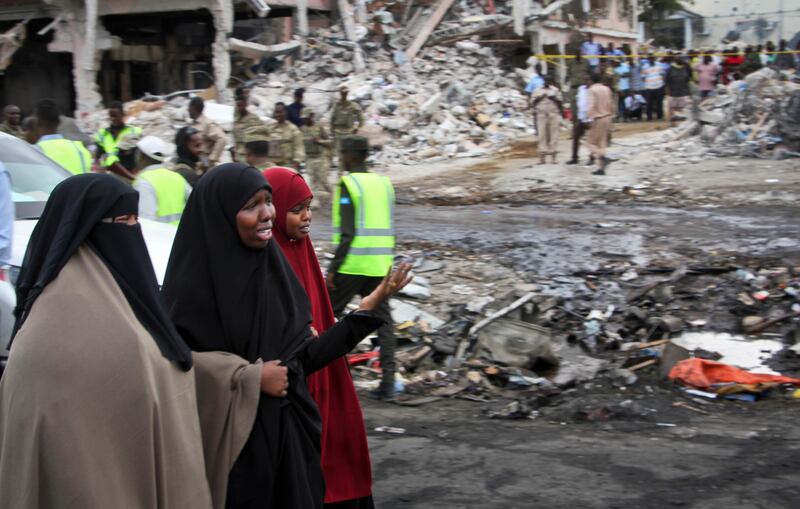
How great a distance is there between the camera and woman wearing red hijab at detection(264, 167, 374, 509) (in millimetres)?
3443

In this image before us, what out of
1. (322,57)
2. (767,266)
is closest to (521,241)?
(767,266)

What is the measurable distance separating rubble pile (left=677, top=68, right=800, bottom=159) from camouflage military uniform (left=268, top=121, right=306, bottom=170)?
7811mm

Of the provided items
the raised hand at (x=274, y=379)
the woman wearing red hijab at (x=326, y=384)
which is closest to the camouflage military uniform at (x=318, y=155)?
the woman wearing red hijab at (x=326, y=384)

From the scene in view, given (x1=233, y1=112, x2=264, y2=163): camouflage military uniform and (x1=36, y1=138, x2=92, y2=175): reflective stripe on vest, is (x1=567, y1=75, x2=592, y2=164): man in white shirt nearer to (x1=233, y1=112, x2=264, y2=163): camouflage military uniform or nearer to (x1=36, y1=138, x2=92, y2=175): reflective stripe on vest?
(x1=233, y1=112, x2=264, y2=163): camouflage military uniform

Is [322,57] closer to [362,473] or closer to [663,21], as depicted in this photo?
[362,473]

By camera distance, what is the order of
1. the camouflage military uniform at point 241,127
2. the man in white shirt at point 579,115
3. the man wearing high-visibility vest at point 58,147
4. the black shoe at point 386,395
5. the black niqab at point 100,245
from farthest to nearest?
the man in white shirt at point 579,115
the camouflage military uniform at point 241,127
the man wearing high-visibility vest at point 58,147
the black shoe at point 386,395
the black niqab at point 100,245

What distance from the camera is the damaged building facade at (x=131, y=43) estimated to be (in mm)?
20750

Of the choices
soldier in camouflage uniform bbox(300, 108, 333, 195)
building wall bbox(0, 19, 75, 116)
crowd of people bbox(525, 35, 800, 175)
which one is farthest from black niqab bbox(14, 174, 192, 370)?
building wall bbox(0, 19, 75, 116)

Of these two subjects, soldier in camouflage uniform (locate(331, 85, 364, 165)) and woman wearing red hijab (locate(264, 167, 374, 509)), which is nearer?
woman wearing red hijab (locate(264, 167, 374, 509))

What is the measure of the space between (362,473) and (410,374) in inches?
154

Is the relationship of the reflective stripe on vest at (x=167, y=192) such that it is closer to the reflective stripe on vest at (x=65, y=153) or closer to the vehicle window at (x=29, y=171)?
the vehicle window at (x=29, y=171)

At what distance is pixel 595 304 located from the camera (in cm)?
870

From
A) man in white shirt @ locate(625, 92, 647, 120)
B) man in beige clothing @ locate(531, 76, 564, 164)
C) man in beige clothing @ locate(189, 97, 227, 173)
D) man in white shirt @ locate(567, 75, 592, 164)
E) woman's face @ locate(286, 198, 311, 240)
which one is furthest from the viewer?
man in white shirt @ locate(625, 92, 647, 120)

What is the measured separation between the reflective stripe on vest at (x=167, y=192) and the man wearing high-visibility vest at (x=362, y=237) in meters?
1.19
